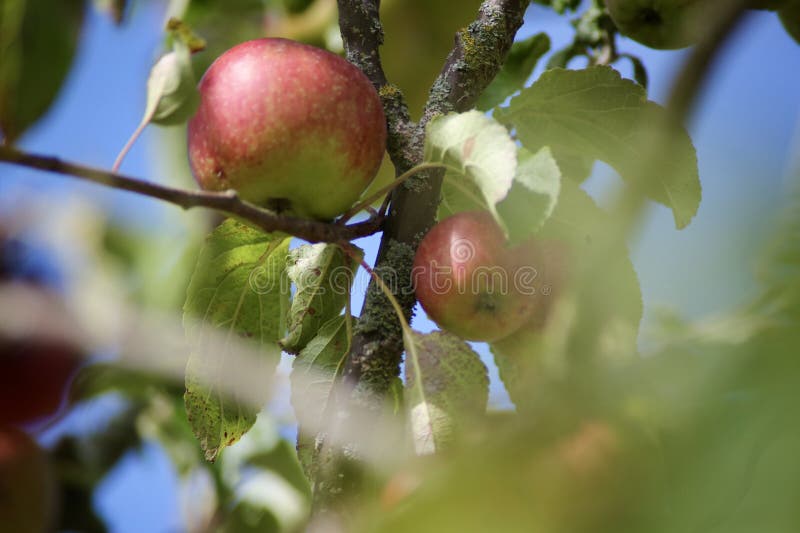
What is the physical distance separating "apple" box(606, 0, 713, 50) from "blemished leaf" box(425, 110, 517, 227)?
1.54 feet

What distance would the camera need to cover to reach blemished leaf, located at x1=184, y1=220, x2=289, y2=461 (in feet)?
2.45

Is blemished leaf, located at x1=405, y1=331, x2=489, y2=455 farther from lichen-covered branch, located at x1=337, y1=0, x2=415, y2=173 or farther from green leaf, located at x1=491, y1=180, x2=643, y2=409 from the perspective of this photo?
lichen-covered branch, located at x1=337, y1=0, x2=415, y2=173

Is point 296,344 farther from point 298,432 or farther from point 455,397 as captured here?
point 455,397

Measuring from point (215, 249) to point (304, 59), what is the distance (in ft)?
0.61

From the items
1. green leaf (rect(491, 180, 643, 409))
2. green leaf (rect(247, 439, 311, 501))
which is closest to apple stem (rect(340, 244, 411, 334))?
green leaf (rect(491, 180, 643, 409))

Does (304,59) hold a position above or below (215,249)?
above

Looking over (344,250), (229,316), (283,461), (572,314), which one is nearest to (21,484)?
(229,316)

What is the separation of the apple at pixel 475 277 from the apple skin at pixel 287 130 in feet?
0.31

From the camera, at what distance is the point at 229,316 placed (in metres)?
0.77

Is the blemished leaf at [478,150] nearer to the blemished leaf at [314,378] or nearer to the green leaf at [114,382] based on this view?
the blemished leaf at [314,378]

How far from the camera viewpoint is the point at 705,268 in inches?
9.1

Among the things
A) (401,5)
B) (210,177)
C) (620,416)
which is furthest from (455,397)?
(401,5)

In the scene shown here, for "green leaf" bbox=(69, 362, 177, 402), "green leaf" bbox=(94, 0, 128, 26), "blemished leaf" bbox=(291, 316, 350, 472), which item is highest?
"green leaf" bbox=(94, 0, 128, 26)

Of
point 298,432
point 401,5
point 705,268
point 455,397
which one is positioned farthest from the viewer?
point 401,5
